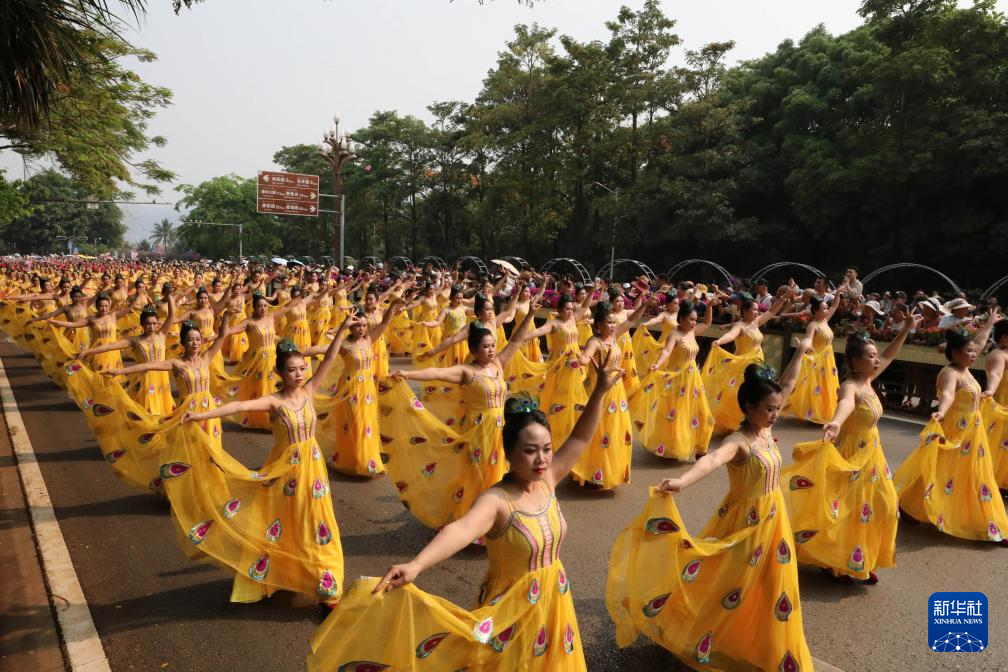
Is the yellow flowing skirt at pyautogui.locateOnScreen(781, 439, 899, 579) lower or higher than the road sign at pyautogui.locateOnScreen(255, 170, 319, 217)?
lower

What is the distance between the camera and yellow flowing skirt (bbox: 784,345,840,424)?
1027cm

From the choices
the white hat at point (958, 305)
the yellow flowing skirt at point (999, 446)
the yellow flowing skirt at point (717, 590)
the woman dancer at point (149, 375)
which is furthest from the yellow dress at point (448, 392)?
the white hat at point (958, 305)

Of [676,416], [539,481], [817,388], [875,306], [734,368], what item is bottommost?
[676,416]

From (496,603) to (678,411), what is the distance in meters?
5.89

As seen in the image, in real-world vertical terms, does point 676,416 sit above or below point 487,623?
below

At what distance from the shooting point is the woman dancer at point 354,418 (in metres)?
7.77

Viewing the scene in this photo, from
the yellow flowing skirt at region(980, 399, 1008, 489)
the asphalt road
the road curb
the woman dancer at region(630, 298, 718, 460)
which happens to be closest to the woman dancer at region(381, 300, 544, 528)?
the asphalt road

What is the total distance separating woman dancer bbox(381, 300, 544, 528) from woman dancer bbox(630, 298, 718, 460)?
296 cm

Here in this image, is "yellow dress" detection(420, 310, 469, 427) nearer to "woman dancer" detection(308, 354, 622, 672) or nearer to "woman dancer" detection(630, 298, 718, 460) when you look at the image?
"woman dancer" detection(630, 298, 718, 460)

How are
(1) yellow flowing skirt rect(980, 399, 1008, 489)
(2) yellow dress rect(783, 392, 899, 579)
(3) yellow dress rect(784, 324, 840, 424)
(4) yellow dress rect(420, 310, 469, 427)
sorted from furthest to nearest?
1. (3) yellow dress rect(784, 324, 840, 424)
2. (4) yellow dress rect(420, 310, 469, 427)
3. (1) yellow flowing skirt rect(980, 399, 1008, 489)
4. (2) yellow dress rect(783, 392, 899, 579)

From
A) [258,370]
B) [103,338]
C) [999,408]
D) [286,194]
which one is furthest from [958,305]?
[286,194]

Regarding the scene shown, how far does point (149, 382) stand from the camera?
8688 millimetres

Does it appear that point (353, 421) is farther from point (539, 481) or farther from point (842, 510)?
point (539, 481)

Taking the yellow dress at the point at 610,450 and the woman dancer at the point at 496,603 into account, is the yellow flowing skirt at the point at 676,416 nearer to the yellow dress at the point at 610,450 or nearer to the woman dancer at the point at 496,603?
the yellow dress at the point at 610,450
